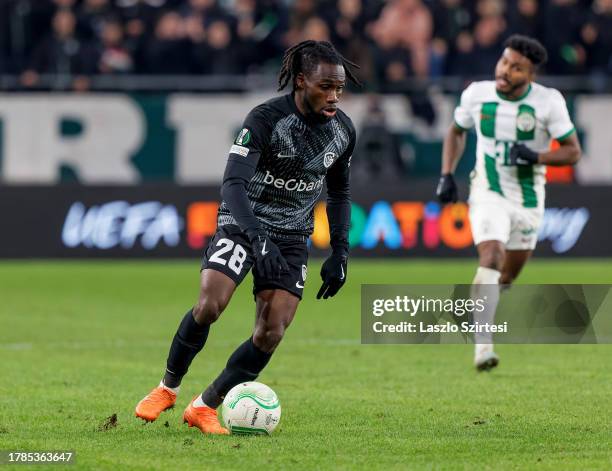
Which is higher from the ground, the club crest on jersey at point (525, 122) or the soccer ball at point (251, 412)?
the club crest on jersey at point (525, 122)

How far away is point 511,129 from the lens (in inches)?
417

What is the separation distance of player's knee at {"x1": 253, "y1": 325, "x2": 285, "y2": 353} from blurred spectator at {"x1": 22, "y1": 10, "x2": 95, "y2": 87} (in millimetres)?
12622

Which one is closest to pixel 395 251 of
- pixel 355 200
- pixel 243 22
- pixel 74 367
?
pixel 355 200

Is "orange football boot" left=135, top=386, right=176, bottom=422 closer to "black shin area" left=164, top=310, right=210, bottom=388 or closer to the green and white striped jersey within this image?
"black shin area" left=164, top=310, right=210, bottom=388

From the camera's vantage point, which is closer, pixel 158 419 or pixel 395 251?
pixel 158 419

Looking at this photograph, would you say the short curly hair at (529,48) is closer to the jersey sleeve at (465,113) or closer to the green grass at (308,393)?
the jersey sleeve at (465,113)

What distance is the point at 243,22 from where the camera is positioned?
20.0m

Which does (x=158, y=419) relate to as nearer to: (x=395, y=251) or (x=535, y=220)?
(x=535, y=220)

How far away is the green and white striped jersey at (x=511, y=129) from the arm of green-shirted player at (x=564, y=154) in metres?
0.11

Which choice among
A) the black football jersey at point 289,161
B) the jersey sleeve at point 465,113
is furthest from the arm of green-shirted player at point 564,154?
the black football jersey at point 289,161

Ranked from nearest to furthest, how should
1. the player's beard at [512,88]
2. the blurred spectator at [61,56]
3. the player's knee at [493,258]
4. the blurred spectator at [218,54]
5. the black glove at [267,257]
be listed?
the black glove at [267,257]
the player's knee at [493,258]
the player's beard at [512,88]
the blurred spectator at [61,56]
the blurred spectator at [218,54]

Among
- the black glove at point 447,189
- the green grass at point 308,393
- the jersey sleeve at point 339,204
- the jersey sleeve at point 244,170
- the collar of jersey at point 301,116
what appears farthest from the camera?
the black glove at point 447,189

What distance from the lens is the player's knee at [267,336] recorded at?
7.31 meters

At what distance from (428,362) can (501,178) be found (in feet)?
5.03
